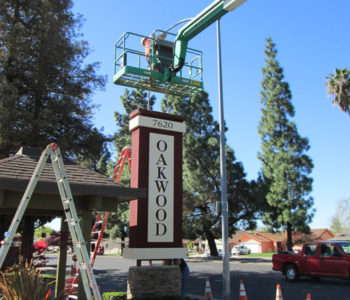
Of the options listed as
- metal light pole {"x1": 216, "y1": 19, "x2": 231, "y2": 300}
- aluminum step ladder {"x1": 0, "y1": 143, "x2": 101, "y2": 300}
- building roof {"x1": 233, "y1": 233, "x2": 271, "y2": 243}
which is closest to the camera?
aluminum step ladder {"x1": 0, "y1": 143, "x2": 101, "y2": 300}

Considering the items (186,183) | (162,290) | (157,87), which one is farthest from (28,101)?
(186,183)

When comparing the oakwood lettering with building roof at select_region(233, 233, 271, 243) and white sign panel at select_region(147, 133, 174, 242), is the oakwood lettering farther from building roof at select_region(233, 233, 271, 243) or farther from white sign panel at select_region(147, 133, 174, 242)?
building roof at select_region(233, 233, 271, 243)

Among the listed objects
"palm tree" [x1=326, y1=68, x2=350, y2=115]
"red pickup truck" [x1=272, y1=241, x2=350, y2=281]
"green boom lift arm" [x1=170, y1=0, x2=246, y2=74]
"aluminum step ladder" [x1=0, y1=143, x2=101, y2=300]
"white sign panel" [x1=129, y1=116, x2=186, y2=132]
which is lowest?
"red pickup truck" [x1=272, y1=241, x2=350, y2=281]

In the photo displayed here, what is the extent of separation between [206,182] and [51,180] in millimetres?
28546

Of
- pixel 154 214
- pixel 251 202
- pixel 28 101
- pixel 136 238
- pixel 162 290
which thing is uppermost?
pixel 28 101

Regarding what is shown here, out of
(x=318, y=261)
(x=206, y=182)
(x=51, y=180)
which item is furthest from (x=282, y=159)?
(x=51, y=180)

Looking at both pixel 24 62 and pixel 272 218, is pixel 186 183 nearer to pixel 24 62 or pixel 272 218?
pixel 272 218

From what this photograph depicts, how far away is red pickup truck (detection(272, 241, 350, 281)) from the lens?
1516cm

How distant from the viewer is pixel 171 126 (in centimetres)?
1253

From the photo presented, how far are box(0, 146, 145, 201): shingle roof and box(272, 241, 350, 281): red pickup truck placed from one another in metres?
9.83

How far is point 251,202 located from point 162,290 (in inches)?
1054

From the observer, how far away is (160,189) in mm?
11828

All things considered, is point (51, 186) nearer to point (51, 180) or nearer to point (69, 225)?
point (51, 180)

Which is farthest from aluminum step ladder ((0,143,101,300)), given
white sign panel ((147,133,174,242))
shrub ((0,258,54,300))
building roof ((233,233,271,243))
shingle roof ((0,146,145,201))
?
building roof ((233,233,271,243))
